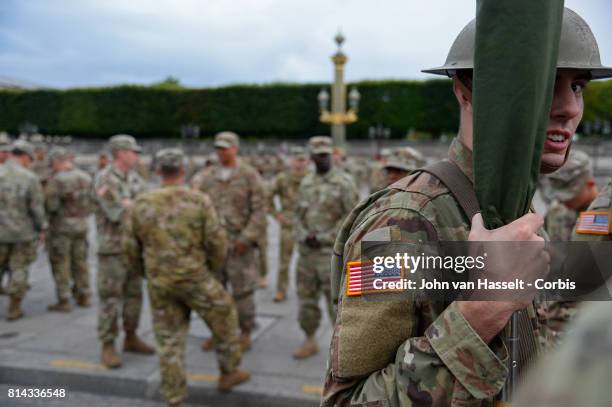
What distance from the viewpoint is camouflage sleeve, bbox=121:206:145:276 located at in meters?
4.54

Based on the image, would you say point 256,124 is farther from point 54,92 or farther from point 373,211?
point 373,211

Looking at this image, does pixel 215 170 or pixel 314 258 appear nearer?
pixel 314 258

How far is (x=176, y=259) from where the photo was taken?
443cm

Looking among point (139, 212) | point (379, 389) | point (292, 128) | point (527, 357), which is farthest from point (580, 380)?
point (292, 128)

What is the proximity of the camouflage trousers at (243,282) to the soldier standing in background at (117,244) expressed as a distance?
949 mm

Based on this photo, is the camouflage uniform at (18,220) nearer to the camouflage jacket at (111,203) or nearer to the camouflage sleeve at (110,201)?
the camouflage jacket at (111,203)

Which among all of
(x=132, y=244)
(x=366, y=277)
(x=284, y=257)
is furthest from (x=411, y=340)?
(x=284, y=257)

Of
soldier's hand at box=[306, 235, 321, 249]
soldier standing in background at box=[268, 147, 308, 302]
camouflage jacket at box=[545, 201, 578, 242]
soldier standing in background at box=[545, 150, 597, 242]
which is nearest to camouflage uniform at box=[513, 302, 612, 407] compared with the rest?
soldier standing in background at box=[545, 150, 597, 242]

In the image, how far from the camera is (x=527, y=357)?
4.73 feet

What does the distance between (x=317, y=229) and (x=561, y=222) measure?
2335mm

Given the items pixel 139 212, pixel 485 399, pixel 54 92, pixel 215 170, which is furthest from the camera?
pixel 54 92

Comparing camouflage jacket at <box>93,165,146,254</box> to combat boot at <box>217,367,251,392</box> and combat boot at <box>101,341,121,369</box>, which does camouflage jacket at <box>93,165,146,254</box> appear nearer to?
combat boot at <box>101,341,121,369</box>

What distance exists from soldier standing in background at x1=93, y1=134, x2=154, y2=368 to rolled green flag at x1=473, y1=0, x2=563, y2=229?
4.73 m

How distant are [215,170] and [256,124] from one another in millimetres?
36548
